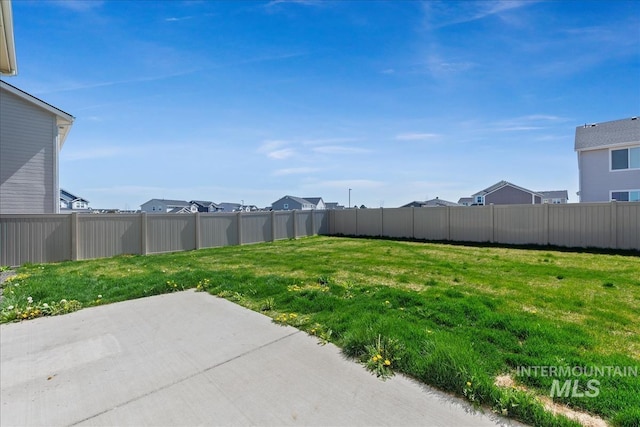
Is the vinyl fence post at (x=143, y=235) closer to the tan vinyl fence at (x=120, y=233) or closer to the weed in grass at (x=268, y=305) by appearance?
the tan vinyl fence at (x=120, y=233)

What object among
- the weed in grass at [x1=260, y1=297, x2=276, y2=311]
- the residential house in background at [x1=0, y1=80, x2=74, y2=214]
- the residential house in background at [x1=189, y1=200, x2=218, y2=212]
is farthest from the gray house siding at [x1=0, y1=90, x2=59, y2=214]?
the residential house in background at [x1=189, y1=200, x2=218, y2=212]

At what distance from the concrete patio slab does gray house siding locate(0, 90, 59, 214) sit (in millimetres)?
9552

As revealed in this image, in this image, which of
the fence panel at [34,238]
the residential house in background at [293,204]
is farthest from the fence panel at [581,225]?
the residential house in background at [293,204]

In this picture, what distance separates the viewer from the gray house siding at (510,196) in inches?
1069

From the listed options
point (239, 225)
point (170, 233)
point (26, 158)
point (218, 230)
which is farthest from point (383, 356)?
point (26, 158)

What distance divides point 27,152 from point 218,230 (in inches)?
280

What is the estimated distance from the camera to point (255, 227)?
1453 centimetres

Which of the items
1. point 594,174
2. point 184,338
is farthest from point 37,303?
point 594,174

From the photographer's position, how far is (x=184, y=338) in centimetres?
356

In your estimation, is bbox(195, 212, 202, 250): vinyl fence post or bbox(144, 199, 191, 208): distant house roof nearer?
bbox(195, 212, 202, 250): vinyl fence post

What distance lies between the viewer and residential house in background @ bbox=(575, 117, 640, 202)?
49.5 ft

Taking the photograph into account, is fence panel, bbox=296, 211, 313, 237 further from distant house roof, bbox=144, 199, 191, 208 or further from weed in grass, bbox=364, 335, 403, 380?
distant house roof, bbox=144, 199, 191, 208

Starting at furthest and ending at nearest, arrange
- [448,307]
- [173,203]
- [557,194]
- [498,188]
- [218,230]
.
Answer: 1. [173,203]
2. [557,194]
3. [498,188]
4. [218,230]
5. [448,307]

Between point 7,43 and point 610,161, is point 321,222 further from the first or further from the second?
point 610,161
